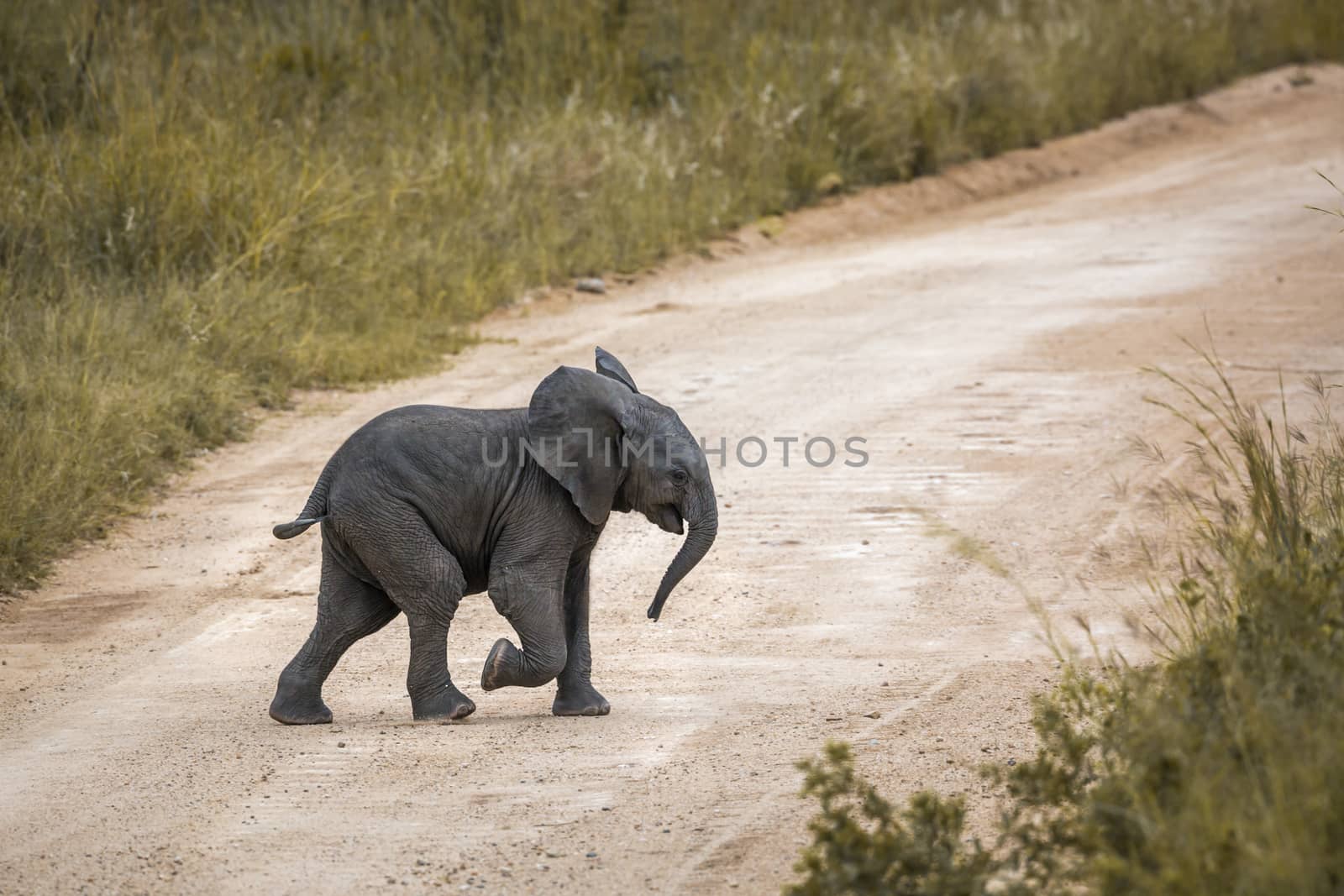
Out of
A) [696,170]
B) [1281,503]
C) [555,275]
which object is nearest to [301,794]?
[1281,503]

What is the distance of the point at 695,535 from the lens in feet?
18.2

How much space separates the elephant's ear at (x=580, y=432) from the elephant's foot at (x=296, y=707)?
1193 mm

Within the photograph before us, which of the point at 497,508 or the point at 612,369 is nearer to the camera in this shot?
the point at 497,508

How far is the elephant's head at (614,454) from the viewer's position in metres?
5.51

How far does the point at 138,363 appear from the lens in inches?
388

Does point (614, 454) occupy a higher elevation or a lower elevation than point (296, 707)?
higher

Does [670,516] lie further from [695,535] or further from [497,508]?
[497,508]

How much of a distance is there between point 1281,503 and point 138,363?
6.91 meters

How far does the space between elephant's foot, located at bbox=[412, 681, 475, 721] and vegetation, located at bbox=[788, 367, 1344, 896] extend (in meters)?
1.47

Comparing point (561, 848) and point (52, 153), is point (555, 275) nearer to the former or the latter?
point (52, 153)

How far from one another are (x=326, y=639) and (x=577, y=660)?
0.89m

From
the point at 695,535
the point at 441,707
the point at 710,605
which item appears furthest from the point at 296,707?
the point at 710,605

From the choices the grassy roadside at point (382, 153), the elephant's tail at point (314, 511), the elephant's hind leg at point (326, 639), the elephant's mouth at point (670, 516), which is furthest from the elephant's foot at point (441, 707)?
the grassy roadside at point (382, 153)

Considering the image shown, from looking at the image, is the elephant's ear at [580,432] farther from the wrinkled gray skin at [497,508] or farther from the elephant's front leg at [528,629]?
the elephant's front leg at [528,629]
